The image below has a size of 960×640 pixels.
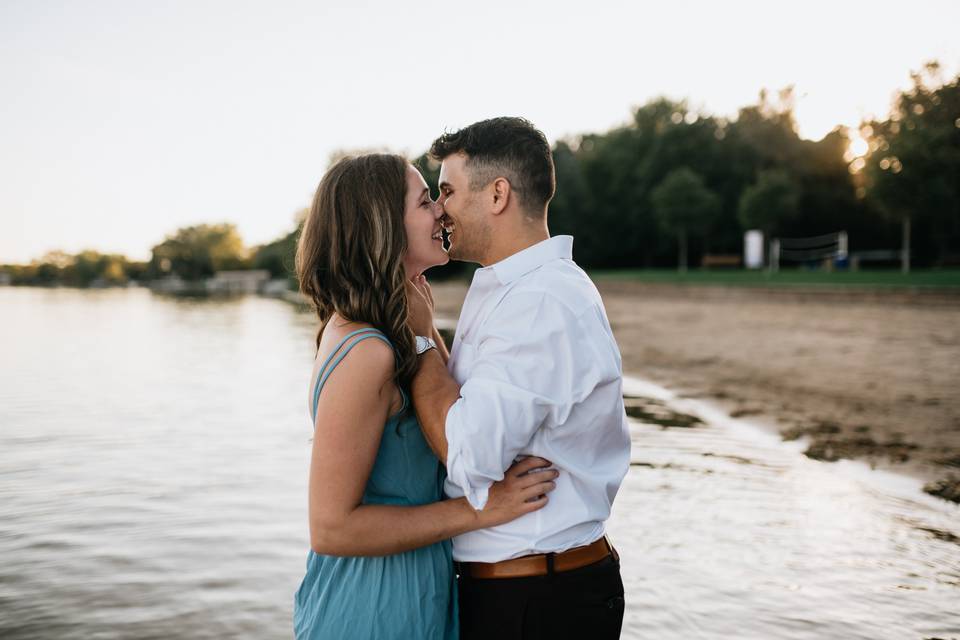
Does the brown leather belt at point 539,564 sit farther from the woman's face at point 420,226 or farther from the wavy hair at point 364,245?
the woman's face at point 420,226

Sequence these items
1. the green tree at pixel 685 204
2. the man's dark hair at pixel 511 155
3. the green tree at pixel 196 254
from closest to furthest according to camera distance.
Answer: the man's dark hair at pixel 511 155 < the green tree at pixel 685 204 < the green tree at pixel 196 254

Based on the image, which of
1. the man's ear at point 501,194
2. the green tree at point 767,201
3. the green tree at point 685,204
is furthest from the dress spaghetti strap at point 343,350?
the green tree at point 685,204

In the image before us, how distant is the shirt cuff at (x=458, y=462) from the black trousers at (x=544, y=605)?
304 mm

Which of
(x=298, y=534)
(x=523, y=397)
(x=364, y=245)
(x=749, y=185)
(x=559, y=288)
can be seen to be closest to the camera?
(x=523, y=397)

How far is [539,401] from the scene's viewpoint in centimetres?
178

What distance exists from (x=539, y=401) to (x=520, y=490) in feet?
0.90

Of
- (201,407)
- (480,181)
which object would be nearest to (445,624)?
(480,181)

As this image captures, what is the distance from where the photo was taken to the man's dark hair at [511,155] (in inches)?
83.6

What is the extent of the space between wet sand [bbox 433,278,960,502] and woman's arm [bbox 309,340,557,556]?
6.54m

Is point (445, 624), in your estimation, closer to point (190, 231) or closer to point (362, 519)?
point (362, 519)

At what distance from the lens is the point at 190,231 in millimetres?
142000

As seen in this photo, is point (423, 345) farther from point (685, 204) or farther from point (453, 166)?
point (685, 204)

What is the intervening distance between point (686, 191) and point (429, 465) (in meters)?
44.4

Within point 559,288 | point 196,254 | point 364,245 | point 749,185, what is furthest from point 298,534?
point 196,254
